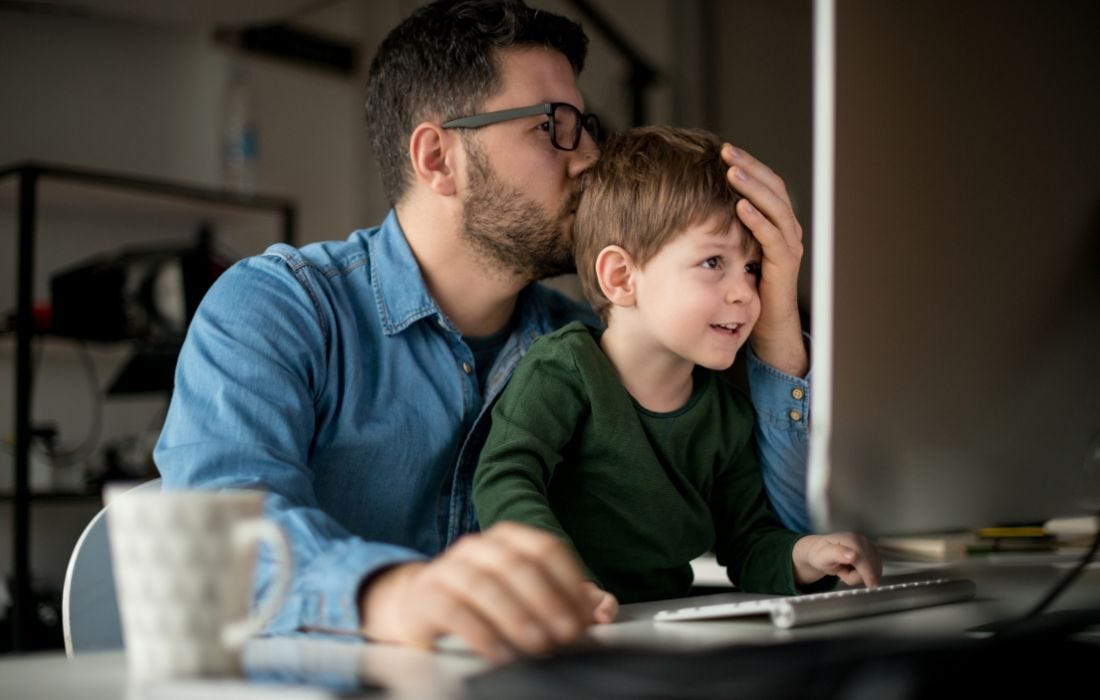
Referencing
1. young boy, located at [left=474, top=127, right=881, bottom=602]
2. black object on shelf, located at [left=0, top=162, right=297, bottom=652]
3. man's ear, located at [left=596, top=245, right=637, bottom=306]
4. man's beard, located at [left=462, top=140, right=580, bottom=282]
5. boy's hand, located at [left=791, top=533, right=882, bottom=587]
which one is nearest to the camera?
boy's hand, located at [left=791, top=533, right=882, bottom=587]

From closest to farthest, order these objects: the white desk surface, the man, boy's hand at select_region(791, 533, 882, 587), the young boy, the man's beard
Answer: the white desk surface < the man < boy's hand at select_region(791, 533, 882, 587) < the young boy < the man's beard

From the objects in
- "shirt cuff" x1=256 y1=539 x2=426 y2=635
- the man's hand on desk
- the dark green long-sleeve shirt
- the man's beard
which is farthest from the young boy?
the man's hand on desk

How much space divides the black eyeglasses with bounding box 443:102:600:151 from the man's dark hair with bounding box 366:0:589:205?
4 cm

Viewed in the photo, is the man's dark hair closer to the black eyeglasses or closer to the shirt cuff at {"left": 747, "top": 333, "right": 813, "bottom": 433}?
the black eyeglasses

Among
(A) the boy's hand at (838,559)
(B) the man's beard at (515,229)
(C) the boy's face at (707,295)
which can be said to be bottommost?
(A) the boy's hand at (838,559)

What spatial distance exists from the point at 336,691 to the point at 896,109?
0.42 meters

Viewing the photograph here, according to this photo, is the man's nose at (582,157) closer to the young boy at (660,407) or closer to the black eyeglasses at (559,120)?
the black eyeglasses at (559,120)

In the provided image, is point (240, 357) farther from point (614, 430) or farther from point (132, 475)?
point (132, 475)

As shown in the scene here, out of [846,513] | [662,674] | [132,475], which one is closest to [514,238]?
[846,513]

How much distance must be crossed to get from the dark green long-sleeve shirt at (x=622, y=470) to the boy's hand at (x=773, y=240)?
0.11 meters

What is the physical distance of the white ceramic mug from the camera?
56cm

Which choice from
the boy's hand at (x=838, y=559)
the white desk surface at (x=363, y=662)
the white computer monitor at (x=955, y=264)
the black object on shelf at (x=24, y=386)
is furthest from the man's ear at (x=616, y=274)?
the black object on shelf at (x=24, y=386)

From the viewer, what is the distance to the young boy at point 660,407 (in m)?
1.23

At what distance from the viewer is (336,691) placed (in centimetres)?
53
